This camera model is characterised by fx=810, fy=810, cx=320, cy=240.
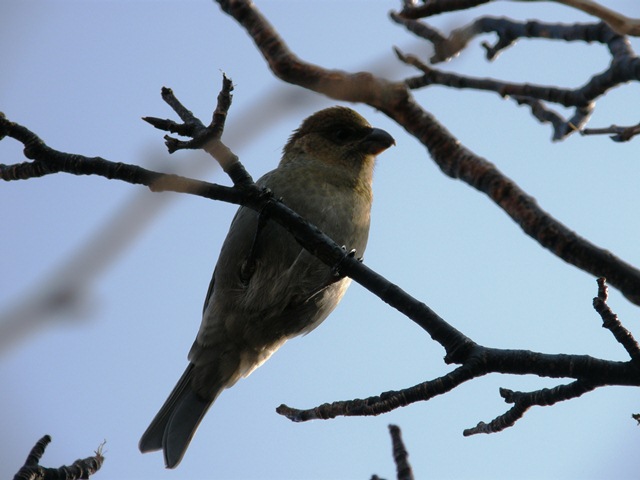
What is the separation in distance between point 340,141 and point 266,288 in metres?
1.92

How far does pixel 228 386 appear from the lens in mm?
6031

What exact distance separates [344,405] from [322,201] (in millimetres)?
2112

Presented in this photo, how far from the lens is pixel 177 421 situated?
5984 millimetres

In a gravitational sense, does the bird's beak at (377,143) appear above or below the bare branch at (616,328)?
above

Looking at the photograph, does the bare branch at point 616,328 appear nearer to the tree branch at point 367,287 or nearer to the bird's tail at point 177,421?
the tree branch at point 367,287

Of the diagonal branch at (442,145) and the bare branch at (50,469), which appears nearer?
the diagonal branch at (442,145)

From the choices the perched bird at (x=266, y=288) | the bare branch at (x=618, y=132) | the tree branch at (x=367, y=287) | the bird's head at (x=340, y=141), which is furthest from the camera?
the bird's head at (x=340, y=141)

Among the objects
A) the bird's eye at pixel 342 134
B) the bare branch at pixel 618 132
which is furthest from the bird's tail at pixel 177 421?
the bare branch at pixel 618 132

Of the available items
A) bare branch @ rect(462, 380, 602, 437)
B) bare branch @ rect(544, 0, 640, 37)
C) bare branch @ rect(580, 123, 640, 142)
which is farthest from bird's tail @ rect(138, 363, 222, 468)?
bare branch @ rect(544, 0, 640, 37)

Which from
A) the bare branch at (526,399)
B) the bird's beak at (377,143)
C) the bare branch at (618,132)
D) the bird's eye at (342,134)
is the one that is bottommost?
the bare branch at (526,399)

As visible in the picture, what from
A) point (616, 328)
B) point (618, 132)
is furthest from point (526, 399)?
point (618, 132)

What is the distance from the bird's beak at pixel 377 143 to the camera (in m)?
6.64

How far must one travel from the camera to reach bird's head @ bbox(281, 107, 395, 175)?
650 centimetres

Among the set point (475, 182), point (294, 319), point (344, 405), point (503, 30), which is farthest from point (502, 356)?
point (294, 319)
